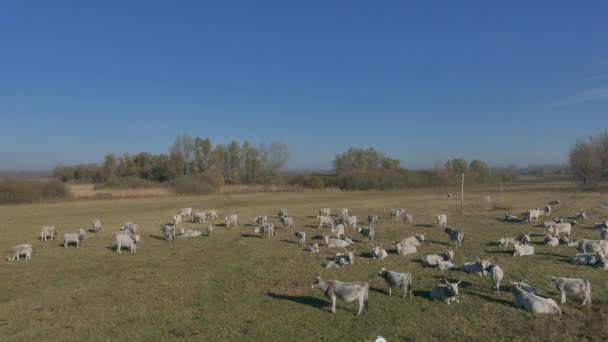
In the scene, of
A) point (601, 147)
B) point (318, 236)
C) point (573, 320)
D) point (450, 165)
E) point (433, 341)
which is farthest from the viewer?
point (450, 165)

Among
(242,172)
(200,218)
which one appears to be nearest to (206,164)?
(242,172)

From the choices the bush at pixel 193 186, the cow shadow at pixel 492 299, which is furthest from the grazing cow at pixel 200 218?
the bush at pixel 193 186

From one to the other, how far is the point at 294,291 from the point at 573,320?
897 centimetres

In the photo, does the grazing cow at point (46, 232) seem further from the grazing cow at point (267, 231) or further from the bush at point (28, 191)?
the bush at point (28, 191)

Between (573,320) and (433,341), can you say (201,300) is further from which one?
(573,320)

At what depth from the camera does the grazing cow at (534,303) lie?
10.9 metres

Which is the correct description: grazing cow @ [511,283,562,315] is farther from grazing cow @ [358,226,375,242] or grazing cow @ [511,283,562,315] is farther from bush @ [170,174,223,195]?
bush @ [170,174,223,195]

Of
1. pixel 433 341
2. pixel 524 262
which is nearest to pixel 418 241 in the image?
pixel 524 262

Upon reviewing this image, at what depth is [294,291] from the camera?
13.5 m

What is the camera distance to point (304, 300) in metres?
12.6

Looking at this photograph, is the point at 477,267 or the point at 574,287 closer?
the point at 574,287

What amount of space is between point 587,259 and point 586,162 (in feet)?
297

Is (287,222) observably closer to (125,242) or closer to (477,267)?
(125,242)

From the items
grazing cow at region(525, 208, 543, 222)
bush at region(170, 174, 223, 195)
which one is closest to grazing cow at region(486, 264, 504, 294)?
grazing cow at region(525, 208, 543, 222)
